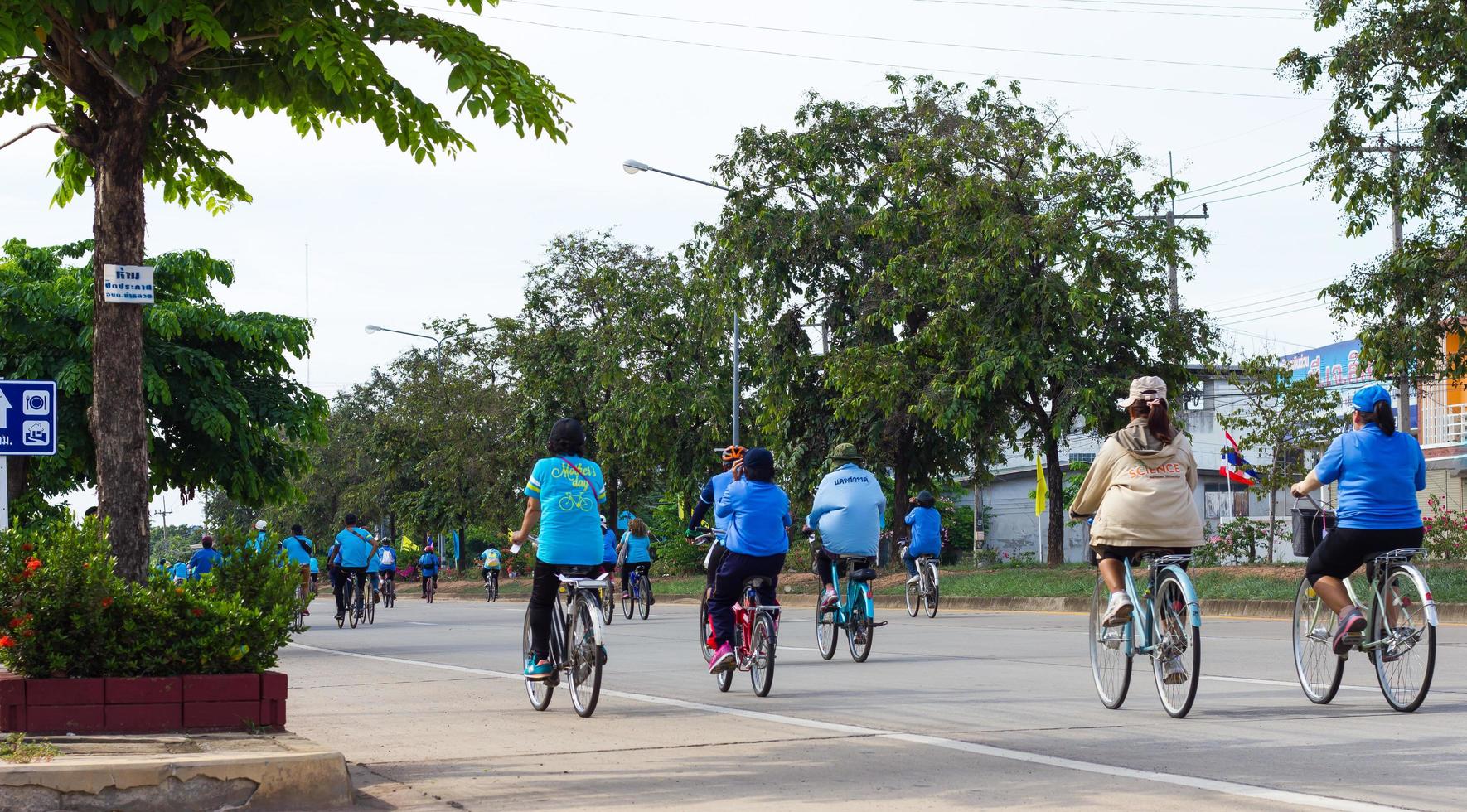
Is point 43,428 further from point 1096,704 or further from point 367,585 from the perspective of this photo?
point 367,585

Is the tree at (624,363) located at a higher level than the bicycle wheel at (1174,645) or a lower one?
higher

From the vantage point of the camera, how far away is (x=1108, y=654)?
952cm

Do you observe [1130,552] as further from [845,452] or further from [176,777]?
[176,777]

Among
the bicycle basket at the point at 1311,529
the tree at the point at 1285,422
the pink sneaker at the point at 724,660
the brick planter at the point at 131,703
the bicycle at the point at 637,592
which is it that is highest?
the tree at the point at 1285,422

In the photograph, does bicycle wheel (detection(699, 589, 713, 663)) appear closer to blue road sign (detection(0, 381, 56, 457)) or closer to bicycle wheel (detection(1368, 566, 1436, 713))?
bicycle wheel (detection(1368, 566, 1436, 713))

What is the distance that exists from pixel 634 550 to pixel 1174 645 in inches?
667

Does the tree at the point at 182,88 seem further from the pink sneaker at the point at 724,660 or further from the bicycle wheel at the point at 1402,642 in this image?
the bicycle wheel at the point at 1402,642

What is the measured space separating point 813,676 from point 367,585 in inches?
629

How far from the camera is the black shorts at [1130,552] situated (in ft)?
29.5

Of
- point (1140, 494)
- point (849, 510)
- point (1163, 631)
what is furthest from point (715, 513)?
point (1163, 631)

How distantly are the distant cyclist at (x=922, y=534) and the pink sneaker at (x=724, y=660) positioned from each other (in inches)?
465

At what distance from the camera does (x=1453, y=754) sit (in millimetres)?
7359

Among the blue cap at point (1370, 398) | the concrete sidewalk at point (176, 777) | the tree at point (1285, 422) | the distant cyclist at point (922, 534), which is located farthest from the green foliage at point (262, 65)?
the tree at point (1285, 422)

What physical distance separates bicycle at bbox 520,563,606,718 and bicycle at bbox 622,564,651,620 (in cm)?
1456
